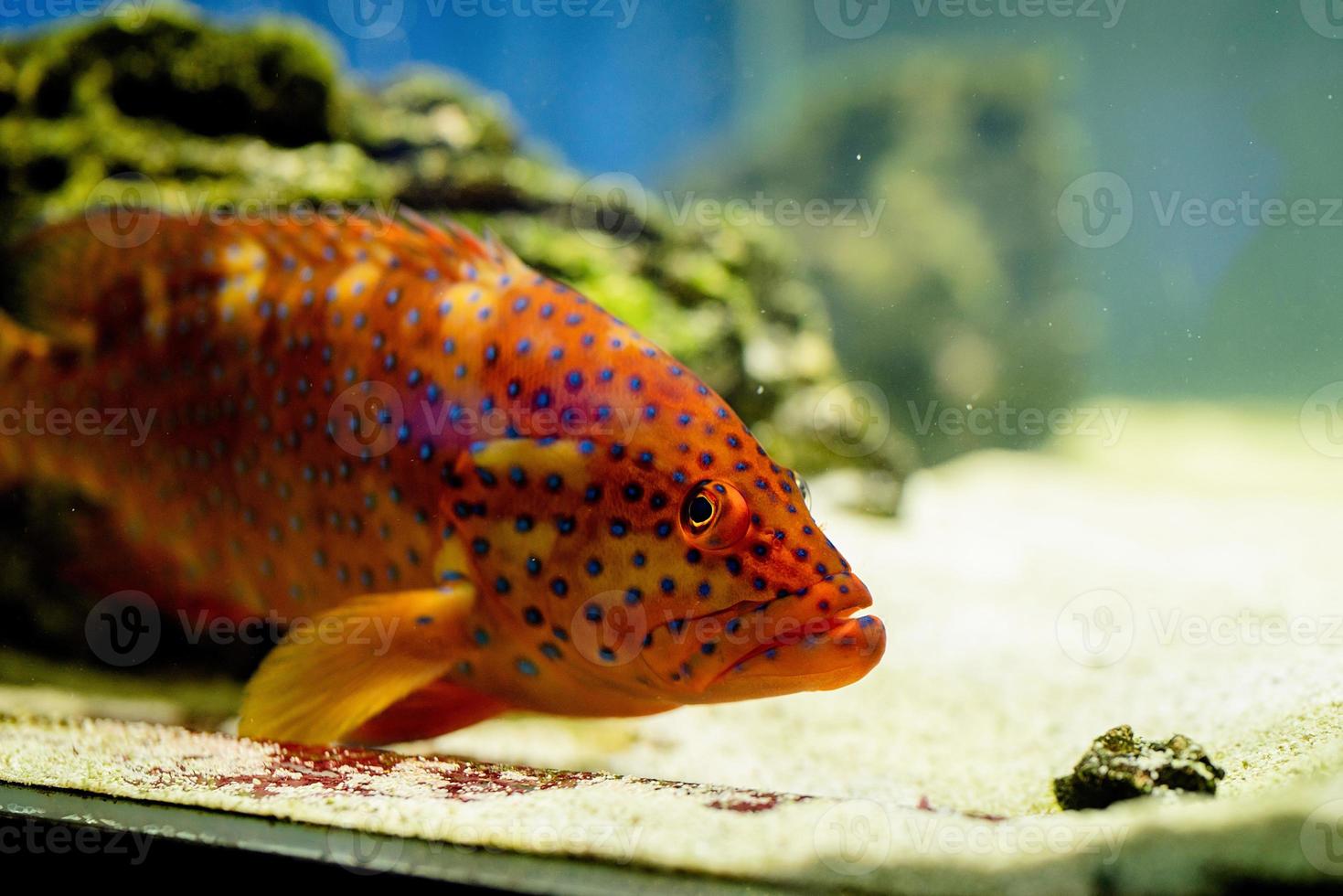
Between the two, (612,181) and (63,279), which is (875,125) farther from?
(63,279)

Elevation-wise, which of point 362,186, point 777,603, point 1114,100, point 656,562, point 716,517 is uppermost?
point 1114,100

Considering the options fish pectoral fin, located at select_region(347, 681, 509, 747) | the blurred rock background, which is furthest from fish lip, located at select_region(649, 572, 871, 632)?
the blurred rock background

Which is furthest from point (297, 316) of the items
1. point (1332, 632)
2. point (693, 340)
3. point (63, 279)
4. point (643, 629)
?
point (1332, 632)

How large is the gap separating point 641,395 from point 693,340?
2.29 meters

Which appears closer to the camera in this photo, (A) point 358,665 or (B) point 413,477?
(A) point 358,665

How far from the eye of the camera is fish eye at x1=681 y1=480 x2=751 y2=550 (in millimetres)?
2152

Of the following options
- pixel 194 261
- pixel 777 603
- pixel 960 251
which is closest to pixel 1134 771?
pixel 777 603

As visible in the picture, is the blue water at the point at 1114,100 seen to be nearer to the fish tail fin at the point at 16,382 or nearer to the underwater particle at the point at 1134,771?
the fish tail fin at the point at 16,382

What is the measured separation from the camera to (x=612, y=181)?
562cm

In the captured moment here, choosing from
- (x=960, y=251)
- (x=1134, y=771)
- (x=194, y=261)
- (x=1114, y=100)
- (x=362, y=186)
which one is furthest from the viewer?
(x=1114, y=100)

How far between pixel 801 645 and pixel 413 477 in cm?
144

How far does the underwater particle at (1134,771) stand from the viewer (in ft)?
6.47

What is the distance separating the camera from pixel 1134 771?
6.67 ft

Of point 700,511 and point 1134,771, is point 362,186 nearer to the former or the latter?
point 700,511
